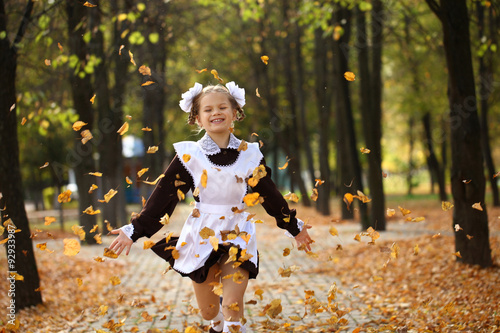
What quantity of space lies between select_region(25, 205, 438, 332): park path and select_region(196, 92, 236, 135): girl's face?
1.34 meters

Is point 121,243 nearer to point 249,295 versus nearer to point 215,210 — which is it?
point 215,210

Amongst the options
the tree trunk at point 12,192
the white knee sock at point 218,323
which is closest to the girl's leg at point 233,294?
the white knee sock at point 218,323

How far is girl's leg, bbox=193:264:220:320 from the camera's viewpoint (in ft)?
14.8

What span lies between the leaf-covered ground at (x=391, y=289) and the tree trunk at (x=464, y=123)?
63 cm

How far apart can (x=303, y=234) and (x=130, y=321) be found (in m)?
2.89

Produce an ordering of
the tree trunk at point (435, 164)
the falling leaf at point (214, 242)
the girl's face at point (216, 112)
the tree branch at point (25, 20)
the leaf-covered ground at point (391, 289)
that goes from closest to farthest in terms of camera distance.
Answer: the falling leaf at point (214, 242)
the girl's face at point (216, 112)
the leaf-covered ground at point (391, 289)
the tree branch at point (25, 20)
the tree trunk at point (435, 164)

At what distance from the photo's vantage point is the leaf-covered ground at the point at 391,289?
5621 mm

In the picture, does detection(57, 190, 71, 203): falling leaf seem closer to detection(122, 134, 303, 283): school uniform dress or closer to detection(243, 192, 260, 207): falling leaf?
detection(122, 134, 303, 283): school uniform dress

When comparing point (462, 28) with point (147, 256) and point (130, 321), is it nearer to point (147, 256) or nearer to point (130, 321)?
point (130, 321)

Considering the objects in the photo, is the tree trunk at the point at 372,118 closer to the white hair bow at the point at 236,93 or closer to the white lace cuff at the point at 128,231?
the white hair bow at the point at 236,93

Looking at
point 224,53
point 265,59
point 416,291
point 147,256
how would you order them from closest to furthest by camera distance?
point 265,59 → point 416,291 → point 147,256 → point 224,53

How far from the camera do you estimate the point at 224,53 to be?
2594cm

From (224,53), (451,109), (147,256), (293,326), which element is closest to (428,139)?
(224,53)

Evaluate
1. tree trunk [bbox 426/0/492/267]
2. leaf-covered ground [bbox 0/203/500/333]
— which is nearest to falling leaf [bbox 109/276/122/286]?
leaf-covered ground [bbox 0/203/500/333]
